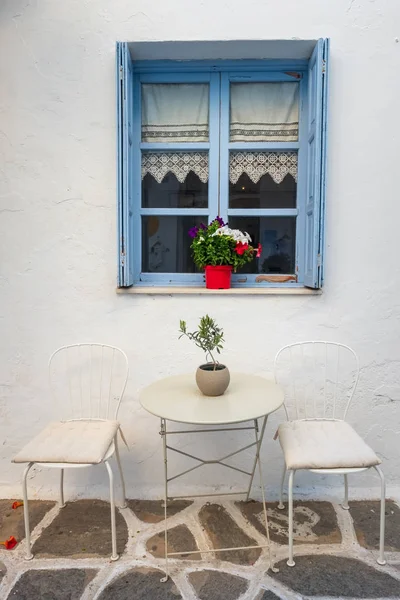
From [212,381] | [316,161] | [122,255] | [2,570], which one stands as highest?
[316,161]

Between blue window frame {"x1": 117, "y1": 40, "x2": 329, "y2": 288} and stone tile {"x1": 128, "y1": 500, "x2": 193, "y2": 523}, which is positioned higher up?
blue window frame {"x1": 117, "y1": 40, "x2": 329, "y2": 288}

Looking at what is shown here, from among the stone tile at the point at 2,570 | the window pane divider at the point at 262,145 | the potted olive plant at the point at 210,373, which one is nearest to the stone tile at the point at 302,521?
the potted olive plant at the point at 210,373

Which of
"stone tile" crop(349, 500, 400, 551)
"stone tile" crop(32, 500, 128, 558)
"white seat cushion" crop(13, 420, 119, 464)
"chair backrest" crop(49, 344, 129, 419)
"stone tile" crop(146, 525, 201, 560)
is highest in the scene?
"chair backrest" crop(49, 344, 129, 419)

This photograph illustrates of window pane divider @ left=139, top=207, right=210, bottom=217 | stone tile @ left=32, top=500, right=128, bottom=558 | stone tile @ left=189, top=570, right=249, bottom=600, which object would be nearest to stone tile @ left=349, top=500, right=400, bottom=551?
stone tile @ left=189, top=570, right=249, bottom=600

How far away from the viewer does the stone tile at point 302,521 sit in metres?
2.20

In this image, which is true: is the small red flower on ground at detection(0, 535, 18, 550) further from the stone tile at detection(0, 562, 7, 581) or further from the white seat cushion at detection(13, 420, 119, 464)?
the white seat cushion at detection(13, 420, 119, 464)

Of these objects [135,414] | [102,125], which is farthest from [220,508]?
[102,125]

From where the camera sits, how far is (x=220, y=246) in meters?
2.54

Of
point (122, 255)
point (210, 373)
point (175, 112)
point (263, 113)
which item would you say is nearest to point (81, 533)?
point (210, 373)

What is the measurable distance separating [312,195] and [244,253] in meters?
0.51

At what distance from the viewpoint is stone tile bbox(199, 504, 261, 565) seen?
2.07 meters

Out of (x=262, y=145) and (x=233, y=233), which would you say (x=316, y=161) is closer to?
(x=262, y=145)

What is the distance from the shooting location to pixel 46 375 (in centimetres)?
259

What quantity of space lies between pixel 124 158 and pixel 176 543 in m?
2.06
